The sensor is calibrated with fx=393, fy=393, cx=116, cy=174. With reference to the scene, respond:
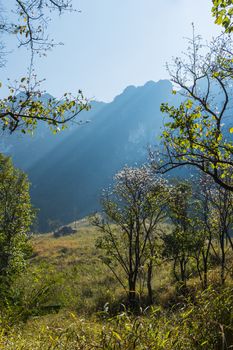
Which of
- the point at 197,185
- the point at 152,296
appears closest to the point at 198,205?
the point at 197,185

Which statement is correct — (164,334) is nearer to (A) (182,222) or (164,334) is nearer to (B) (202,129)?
(B) (202,129)

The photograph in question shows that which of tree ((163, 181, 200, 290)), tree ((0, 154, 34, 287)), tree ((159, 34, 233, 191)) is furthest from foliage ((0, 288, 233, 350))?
tree ((0, 154, 34, 287))

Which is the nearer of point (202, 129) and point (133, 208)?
point (202, 129)

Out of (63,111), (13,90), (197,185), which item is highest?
(13,90)

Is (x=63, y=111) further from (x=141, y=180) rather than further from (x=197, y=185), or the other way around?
(x=197, y=185)

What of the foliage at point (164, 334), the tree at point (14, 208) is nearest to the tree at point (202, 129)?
the foliage at point (164, 334)

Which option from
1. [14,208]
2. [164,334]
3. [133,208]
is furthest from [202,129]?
[14,208]

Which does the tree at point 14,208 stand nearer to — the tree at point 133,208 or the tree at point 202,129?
the tree at point 133,208

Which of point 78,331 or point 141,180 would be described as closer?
point 78,331

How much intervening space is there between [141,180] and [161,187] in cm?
111

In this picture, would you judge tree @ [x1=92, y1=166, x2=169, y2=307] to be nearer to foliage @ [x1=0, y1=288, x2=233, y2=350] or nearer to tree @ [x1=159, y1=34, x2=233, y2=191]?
tree @ [x1=159, y1=34, x2=233, y2=191]

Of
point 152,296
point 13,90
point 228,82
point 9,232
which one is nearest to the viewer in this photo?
point 13,90

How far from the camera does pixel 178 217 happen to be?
20.7 metres

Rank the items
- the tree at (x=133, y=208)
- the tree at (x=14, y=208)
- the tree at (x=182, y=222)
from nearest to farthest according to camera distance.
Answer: the tree at (x=133, y=208) → the tree at (x=182, y=222) → the tree at (x=14, y=208)
